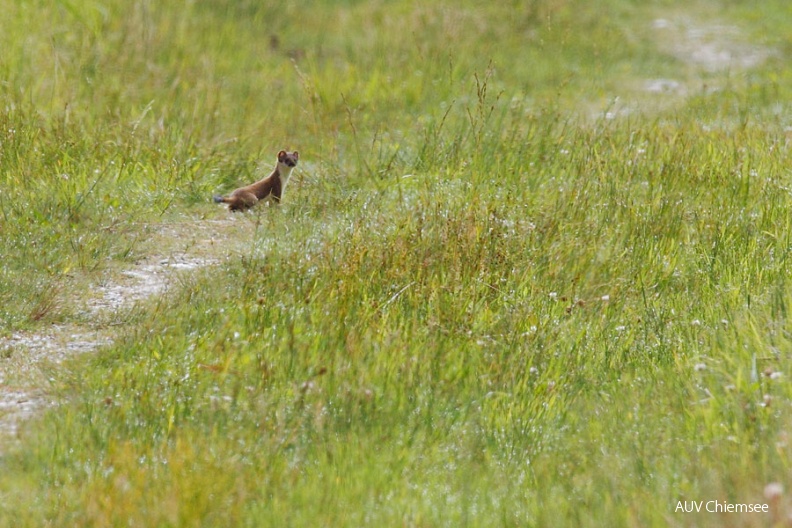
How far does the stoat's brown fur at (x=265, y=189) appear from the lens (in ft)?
23.3

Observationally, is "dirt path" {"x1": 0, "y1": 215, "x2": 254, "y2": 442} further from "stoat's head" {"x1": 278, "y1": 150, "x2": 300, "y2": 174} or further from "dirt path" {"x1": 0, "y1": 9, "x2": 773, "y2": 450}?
"stoat's head" {"x1": 278, "y1": 150, "x2": 300, "y2": 174}

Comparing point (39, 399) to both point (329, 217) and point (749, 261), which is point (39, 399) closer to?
point (329, 217)

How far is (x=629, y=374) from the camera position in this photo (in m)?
4.76

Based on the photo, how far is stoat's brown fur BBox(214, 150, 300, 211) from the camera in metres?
7.09

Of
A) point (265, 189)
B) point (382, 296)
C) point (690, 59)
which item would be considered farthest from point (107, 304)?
point (690, 59)

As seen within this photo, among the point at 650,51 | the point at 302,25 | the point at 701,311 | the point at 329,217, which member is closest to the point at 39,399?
the point at 329,217

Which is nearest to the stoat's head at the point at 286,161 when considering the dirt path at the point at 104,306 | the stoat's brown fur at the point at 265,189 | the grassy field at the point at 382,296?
the stoat's brown fur at the point at 265,189

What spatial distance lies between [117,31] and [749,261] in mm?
6838

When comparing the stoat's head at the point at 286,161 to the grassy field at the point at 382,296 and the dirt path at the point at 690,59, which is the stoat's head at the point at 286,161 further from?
the dirt path at the point at 690,59

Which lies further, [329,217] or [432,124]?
[432,124]

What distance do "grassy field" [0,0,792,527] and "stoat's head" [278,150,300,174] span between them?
245 millimetres

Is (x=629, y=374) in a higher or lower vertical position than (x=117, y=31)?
lower

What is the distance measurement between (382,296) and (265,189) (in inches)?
84.3

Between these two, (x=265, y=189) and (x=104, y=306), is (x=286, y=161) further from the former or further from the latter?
(x=104, y=306)
